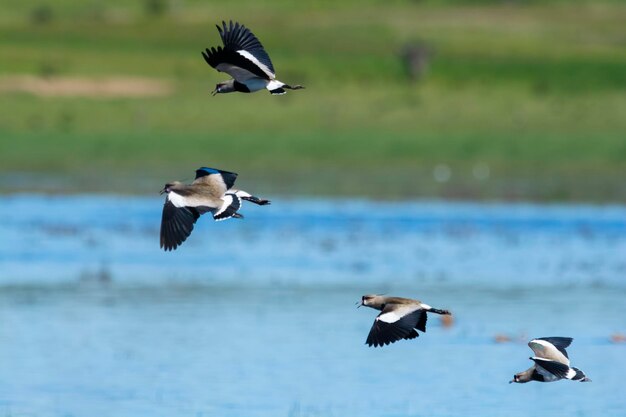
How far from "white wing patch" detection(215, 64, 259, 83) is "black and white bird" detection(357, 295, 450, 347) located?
6.66 feet

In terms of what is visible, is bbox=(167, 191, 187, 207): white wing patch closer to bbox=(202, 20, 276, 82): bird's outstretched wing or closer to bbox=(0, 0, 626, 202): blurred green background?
bbox=(202, 20, 276, 82): bird's outstretched wing

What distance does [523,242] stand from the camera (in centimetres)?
2903

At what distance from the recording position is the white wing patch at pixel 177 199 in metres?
13.0

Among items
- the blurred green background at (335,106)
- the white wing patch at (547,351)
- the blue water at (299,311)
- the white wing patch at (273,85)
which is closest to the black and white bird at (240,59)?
the white wing patch at (273,85)

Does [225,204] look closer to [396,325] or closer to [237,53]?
[237,53]

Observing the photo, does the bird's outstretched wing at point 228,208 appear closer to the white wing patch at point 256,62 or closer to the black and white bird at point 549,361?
the white wing patch at point 256,62

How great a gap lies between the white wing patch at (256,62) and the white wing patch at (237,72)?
0.36 feet

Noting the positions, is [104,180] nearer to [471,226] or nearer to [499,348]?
[471,226]

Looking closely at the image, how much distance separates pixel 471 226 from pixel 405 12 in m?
56.9

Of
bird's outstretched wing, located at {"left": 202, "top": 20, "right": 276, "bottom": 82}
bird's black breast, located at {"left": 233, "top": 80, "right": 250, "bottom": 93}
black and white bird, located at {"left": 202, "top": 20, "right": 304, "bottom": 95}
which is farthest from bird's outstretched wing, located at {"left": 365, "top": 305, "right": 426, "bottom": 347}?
bird's outstretched wing, located at {"left": 202, "top": 20, "right": 276, "bottom": 82}

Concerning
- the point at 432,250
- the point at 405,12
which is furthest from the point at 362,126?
the point at 405,12

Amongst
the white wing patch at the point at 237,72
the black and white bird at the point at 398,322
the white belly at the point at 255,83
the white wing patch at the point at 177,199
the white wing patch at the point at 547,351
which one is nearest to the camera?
the white wing patch at the point at 177,199

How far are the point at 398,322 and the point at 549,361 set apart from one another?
1.22 meters

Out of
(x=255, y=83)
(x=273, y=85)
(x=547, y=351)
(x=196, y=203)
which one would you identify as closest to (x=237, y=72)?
(x=255, y=83)
